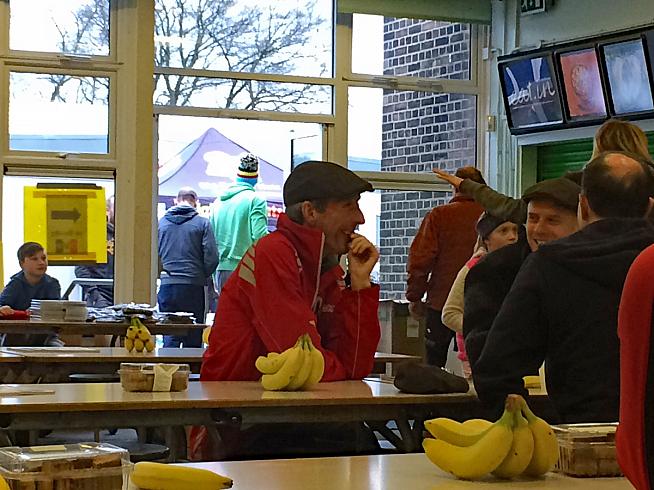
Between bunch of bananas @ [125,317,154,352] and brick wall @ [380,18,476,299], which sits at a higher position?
brick wall @ [380,18,476,299]

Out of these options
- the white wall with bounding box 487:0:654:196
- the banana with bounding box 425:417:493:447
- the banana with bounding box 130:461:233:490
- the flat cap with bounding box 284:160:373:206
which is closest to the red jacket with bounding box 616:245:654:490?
the banana with bounding box 130:461:233:490

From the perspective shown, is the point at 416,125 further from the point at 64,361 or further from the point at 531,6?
the point at 64,361

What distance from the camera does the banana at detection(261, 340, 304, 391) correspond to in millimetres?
3584

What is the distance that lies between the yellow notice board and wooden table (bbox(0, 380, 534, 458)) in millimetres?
5655

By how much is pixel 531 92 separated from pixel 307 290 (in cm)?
572

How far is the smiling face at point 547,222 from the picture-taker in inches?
141

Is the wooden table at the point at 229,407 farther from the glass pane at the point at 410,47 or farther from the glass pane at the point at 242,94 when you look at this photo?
the glass pane at the point at 410,47

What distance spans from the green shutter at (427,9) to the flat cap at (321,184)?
5843 mm

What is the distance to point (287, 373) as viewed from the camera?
11.8ft

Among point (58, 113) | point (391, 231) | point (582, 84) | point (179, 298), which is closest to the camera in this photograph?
point (582, 84)

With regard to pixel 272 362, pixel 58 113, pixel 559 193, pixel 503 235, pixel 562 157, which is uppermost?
pixel 58 113

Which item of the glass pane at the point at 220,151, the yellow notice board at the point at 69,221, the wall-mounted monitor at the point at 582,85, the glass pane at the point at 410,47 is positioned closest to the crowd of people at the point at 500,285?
the wall-mounted monitor at the point at 582,85

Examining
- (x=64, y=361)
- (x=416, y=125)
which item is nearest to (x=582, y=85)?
(x=416, y=125)

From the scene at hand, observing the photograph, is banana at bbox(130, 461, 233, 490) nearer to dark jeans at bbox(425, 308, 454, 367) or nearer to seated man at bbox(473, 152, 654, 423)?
seated man at bbox(473, 152, 654, 423)
